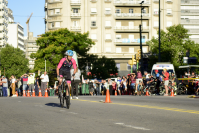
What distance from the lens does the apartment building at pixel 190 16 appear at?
286ft

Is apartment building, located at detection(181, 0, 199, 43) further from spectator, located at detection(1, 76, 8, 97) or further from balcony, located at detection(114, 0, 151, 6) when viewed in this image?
spectator, located at detection(1, 76, 8, 97)

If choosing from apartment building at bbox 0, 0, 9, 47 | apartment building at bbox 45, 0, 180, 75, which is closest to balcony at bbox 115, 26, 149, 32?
apartment building at bbox 45, 0, 180, 75

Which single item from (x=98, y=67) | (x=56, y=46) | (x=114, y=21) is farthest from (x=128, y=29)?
(x=56, y=46)

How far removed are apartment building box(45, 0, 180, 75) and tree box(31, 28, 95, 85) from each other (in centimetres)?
932

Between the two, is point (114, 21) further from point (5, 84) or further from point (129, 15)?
point (5, 84)

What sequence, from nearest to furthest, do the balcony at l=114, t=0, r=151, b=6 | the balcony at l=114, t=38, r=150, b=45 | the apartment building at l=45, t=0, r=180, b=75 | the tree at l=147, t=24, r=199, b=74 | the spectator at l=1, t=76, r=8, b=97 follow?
the spectator at l=1, t=76, r=8, b=97, the tree at l=147, t=24, r=199, b=74, the apartment building at l=45, t=0, r=180, b=75, the balcony at l=114, t=38, r=150, b=45, the balcony at l=114, t=0, r=151, b=6

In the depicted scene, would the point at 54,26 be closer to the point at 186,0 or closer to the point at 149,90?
the point at 186,0

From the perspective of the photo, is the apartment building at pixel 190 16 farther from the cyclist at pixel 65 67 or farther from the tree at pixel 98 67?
the cyclist at pixel 65 67

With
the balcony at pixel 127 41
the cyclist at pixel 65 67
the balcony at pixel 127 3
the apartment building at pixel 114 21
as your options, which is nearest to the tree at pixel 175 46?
the balcony at pixel 127 41

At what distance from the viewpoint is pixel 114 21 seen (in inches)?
2869

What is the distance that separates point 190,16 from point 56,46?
37996 mm

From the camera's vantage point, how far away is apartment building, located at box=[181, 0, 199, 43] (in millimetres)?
87125

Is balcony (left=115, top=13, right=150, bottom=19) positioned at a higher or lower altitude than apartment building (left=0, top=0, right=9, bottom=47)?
lower

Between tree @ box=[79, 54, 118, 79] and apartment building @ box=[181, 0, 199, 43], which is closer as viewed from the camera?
tree @ box=[79, 54, 118, 79]
